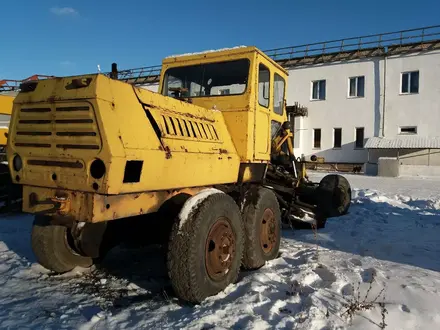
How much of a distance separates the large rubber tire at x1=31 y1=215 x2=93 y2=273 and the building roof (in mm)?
22125

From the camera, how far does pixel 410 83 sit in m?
24.3

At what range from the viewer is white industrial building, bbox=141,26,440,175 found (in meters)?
23.6

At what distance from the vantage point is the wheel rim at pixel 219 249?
407 centimetres

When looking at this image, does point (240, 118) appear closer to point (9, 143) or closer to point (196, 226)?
point (196, 226)

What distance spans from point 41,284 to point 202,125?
2.56 m

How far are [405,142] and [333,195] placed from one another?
1721cm

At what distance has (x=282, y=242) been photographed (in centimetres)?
662

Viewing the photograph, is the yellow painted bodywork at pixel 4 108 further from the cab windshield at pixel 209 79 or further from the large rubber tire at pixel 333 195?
the large rubber tire at pixel 333 195

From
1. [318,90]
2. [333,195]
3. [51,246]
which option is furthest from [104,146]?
[318,90]

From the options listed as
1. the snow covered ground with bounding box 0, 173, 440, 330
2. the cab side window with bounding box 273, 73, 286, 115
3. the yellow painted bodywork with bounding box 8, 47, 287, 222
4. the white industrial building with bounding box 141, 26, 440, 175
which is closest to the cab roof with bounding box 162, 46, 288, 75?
the cab side window with bounding box 273, 73, 286, 115

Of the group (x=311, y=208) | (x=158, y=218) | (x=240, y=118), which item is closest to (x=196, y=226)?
(x=158, y=218)

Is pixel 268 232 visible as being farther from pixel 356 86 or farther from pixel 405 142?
pixel 356 86

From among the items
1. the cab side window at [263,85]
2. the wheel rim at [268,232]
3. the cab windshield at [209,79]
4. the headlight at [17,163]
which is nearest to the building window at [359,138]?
the cab side window at [263,85]

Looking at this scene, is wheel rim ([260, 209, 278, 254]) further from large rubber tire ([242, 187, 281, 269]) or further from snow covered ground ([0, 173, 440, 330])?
snow covered ground ([0, 173, 440, 330])
